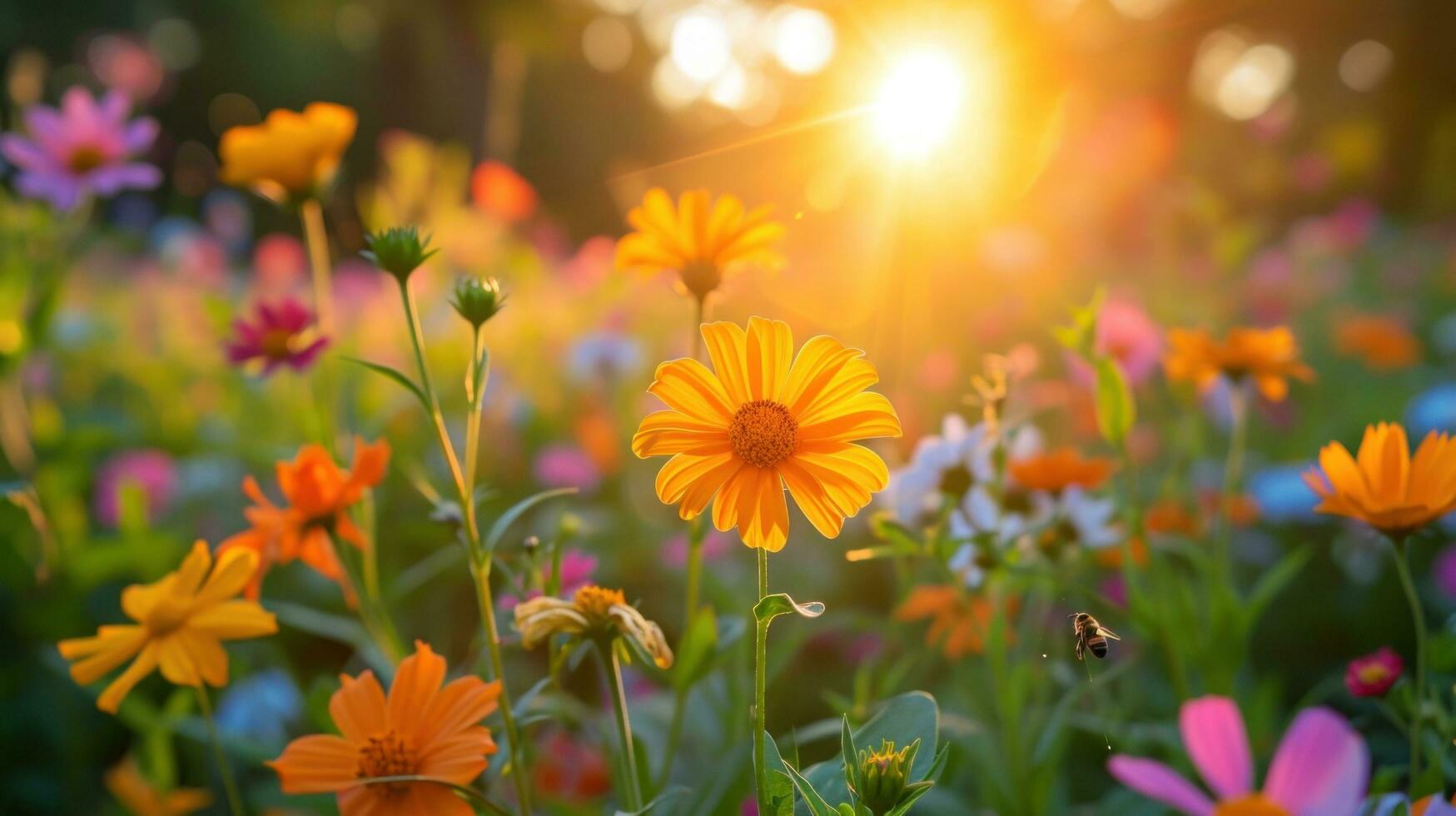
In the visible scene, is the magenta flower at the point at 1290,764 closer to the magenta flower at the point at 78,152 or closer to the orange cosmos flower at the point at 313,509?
the orange cosmos flower at the point at 313,509

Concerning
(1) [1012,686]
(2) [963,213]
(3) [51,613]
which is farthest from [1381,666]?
(2) [963,213]

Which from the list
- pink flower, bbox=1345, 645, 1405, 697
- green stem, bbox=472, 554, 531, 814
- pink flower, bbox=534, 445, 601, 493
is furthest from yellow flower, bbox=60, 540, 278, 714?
pink flower, bbox=534, 445, 601, 493

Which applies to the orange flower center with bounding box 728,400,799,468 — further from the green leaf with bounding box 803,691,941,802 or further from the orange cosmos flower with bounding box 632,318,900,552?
the green leaf with bounding box 803,691,941,802

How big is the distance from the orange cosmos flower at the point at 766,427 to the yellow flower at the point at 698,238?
0.20 m

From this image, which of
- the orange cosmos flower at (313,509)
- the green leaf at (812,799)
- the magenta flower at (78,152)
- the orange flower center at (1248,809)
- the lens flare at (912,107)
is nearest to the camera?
the orange flower center at (1248,809)

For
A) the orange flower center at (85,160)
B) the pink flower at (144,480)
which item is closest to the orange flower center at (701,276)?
the orange flower center at (85,160)

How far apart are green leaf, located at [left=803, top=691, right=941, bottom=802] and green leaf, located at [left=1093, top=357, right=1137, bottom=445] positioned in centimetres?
26

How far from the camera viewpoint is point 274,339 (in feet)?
2.50

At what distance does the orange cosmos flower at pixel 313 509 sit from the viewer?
613 millimetres

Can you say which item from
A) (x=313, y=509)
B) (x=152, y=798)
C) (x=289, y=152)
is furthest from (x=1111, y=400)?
(x=152, y=798)

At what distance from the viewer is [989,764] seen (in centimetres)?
74

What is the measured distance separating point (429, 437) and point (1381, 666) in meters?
1.52

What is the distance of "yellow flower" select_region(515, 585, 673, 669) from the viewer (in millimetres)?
444

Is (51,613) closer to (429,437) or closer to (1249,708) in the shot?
(429,437)
